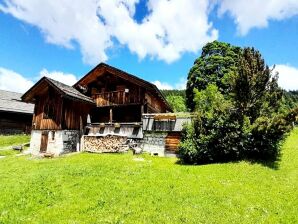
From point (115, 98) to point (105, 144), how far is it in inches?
254

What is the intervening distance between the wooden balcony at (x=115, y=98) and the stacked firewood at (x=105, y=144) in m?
5.07

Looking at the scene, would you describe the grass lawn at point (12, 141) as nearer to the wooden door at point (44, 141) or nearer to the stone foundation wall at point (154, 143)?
the wooden door at point (44, 141)

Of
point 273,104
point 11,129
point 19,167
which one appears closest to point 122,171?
point 19,167

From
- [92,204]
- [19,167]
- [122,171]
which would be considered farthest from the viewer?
[19,167]

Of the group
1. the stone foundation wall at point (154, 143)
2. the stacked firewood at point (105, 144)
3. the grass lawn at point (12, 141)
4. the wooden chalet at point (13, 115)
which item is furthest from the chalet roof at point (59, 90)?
the wooden chalet at point (13, 115)

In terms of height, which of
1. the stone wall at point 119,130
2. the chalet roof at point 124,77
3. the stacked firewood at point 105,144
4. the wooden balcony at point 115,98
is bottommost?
the stacked firewood at point 105,144

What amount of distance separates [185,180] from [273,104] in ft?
32.0

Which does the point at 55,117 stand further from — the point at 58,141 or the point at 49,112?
the point at 58,141

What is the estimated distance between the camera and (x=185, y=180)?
52.2 feet

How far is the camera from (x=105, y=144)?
28.9 m

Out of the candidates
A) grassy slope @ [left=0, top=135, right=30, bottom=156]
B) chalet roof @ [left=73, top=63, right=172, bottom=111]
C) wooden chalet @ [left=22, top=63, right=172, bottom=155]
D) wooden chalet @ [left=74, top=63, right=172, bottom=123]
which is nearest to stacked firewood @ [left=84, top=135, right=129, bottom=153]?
wooden chalet @ [left=22, top=63, right=172, bottom=155]

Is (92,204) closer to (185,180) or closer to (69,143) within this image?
(185,180)

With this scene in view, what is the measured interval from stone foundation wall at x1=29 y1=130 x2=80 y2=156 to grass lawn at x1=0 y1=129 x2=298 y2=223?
9.27m

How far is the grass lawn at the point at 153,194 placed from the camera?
36.8ft
